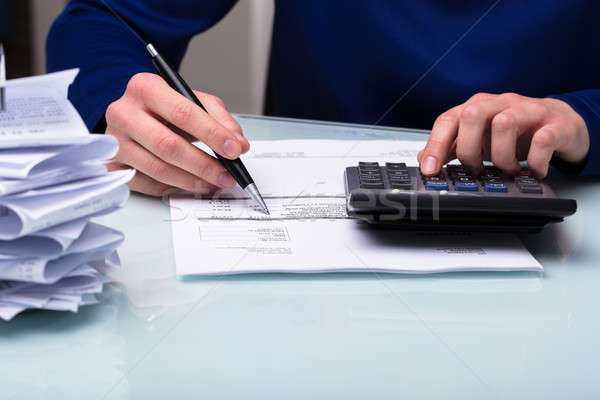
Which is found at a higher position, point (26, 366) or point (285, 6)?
point (285, 6)

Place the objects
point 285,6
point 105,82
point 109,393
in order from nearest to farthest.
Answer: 1. point 109,393
2. point 105,82
3. point 285,6

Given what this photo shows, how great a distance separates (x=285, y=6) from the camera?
920 mm

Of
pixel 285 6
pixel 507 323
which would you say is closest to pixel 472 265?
pixel 507 323

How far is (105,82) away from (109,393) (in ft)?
1.40

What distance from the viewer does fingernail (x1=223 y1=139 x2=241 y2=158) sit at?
1.56 feet

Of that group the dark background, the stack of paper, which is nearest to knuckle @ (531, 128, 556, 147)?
the stack of paper

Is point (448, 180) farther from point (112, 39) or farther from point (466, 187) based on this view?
point (112, 39)

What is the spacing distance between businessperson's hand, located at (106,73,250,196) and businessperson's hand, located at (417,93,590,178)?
15 centimetres

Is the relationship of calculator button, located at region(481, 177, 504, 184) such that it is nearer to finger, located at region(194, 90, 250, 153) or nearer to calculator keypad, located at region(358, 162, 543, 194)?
calculator keypad, located at region(358, 162, 543, 194)

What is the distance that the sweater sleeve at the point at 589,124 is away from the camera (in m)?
0.59

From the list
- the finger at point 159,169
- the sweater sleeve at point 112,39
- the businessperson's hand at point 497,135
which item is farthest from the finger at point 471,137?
the sweater sleeve at point 112,39

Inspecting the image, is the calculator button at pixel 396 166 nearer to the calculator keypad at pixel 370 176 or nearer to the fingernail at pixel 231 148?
the calculator keypad at pixel 370 176

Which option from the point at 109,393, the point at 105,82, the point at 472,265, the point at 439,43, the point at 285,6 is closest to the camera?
the point at 109,393

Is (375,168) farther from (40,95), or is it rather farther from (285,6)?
(285,6)
